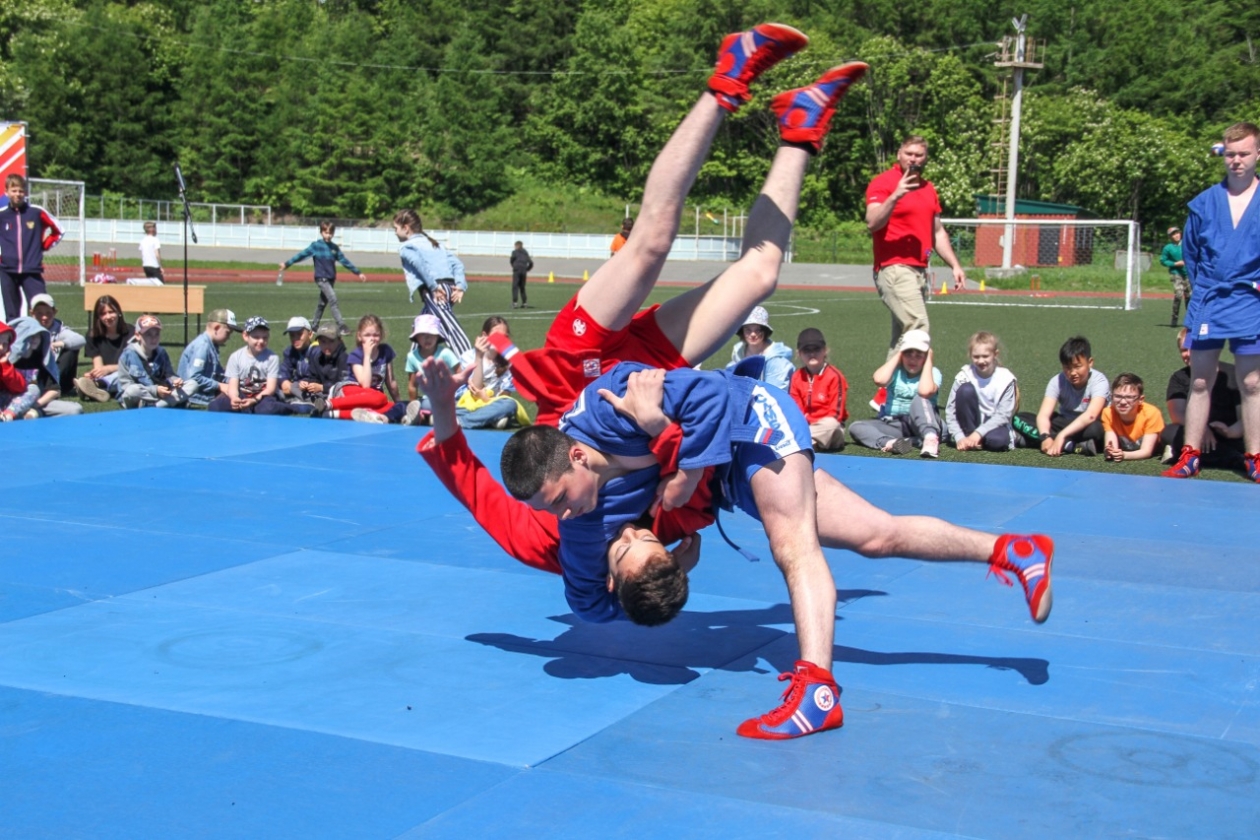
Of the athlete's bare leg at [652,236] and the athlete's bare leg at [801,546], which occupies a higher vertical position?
the athlete's bare leg at [652,236]

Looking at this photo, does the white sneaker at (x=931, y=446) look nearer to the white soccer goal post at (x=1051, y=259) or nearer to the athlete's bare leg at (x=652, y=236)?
the athlete's bare leg at (x=652, y=236)

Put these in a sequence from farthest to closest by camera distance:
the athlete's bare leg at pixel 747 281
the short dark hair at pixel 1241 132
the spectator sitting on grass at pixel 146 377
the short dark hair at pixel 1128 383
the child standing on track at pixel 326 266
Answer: the child standing on track at pixel 326 266 → the spectator sitting on grass at pixel 146 377 → the short dark hair at pixel 1128 383 → the short dark hair at pixel 1241 132 → the athlete's bare leg at pixel 747 281

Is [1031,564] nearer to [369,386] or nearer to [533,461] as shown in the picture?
[533,461]

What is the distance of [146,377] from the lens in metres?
12.4

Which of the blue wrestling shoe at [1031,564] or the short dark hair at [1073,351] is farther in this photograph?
the short dark hair at [1073,351]

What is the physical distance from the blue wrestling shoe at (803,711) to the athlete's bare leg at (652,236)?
5.48ft

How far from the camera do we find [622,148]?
7056 cm

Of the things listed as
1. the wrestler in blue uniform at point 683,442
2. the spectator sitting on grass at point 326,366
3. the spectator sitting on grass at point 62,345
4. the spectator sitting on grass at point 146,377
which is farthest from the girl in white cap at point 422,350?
the wrestler in blue uniform at point 683,442

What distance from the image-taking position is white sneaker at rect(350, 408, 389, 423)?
1155 centimetres

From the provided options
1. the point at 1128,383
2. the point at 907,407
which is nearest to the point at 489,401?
the point at 907,407

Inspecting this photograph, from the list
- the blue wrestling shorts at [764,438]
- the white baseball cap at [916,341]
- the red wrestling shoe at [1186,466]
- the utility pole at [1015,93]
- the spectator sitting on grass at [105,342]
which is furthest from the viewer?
the utility pole at [1015,93]

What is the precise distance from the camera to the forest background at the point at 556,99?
61281mm

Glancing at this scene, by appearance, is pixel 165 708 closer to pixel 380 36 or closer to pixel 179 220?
pixel 179 220

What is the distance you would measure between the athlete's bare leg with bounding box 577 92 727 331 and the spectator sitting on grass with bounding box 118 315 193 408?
26.5ft
